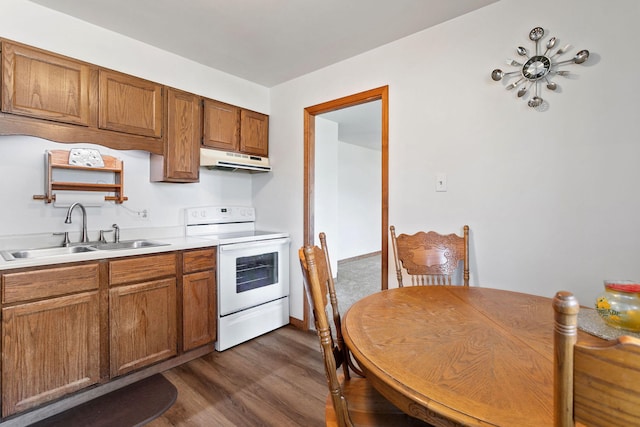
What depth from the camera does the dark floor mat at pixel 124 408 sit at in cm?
175

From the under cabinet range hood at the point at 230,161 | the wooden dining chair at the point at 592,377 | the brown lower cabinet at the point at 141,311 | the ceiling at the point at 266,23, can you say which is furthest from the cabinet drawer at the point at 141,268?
the wooden dining chair at the point at 592,377

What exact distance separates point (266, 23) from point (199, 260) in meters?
1.87

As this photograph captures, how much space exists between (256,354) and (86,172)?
1.95 metres

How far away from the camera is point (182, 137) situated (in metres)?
2.64

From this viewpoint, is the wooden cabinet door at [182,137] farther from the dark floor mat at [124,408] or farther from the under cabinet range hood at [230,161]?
the dark floor mat at [124,408]

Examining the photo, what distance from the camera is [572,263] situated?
5.65ft

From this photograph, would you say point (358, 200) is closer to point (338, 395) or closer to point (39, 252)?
point (39, 252)

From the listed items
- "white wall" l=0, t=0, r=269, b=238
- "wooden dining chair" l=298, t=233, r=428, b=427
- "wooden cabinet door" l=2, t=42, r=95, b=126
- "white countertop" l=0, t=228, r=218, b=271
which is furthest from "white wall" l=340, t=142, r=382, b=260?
"wooden dining chair" l=298, t=233, r=428, b=427

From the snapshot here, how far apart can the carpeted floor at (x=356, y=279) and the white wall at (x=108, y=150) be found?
76.7 inches

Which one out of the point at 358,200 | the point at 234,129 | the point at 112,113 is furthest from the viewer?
the point at 358,200

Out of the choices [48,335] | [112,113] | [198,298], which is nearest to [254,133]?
[112,113]

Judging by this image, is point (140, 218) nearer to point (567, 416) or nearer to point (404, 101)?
point (404, 101)

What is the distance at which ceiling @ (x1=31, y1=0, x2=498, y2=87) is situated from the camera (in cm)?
199

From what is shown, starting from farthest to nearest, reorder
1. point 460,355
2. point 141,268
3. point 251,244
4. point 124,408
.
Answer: point 251,244, point 141,268, point 124,408, point 460,355
